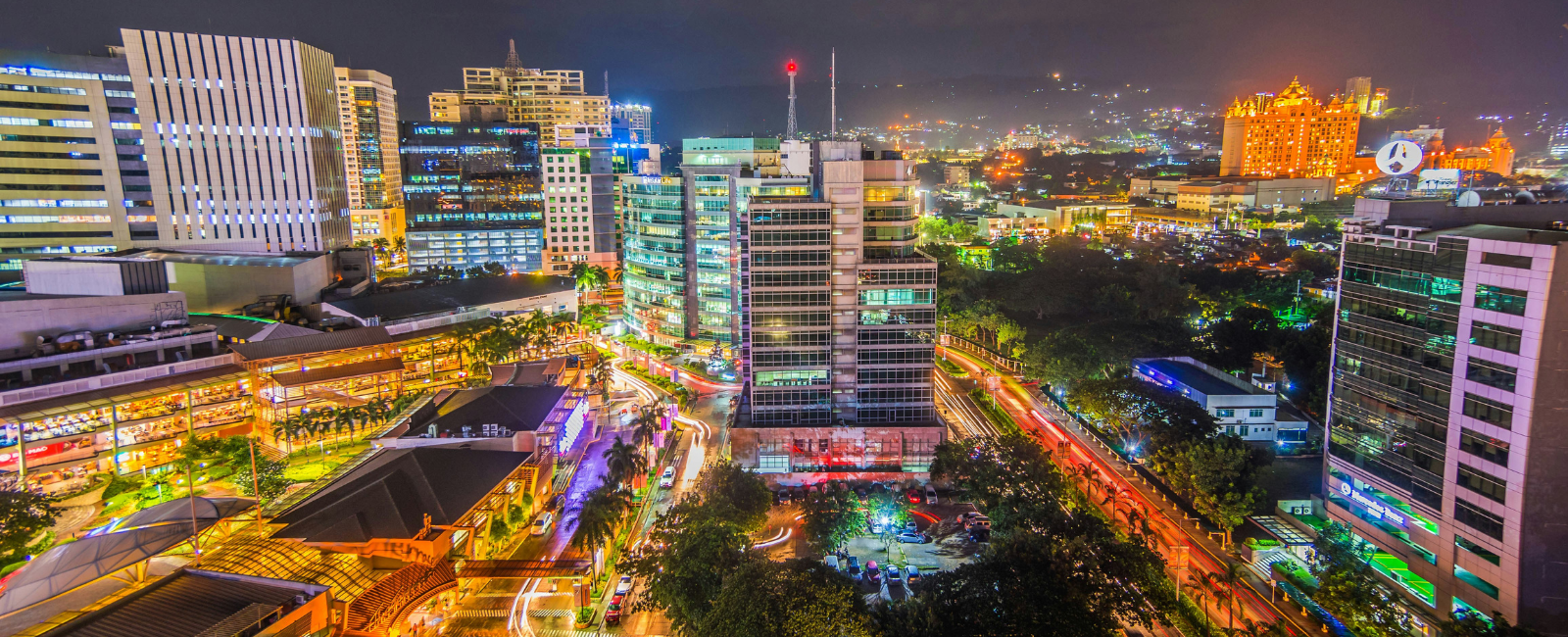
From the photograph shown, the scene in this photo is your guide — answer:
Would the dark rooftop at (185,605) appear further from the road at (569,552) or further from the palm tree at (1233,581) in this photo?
the palm tree at (1233,581)

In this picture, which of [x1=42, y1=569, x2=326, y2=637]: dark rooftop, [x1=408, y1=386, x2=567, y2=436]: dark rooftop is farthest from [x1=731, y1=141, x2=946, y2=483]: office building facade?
[x1=42, y1=569, x2=326, y2=637]: dark rooftop

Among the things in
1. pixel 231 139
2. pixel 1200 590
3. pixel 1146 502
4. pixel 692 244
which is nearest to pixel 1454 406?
pixel 1200 590

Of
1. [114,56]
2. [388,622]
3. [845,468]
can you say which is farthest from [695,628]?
[114,56]

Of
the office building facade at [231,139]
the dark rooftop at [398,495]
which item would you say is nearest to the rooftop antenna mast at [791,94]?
the dark rooftop at [398,495]

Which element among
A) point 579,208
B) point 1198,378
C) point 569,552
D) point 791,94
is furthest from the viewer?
point 579,208

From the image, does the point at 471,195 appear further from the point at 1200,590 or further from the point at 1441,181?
the point at 1441,181
